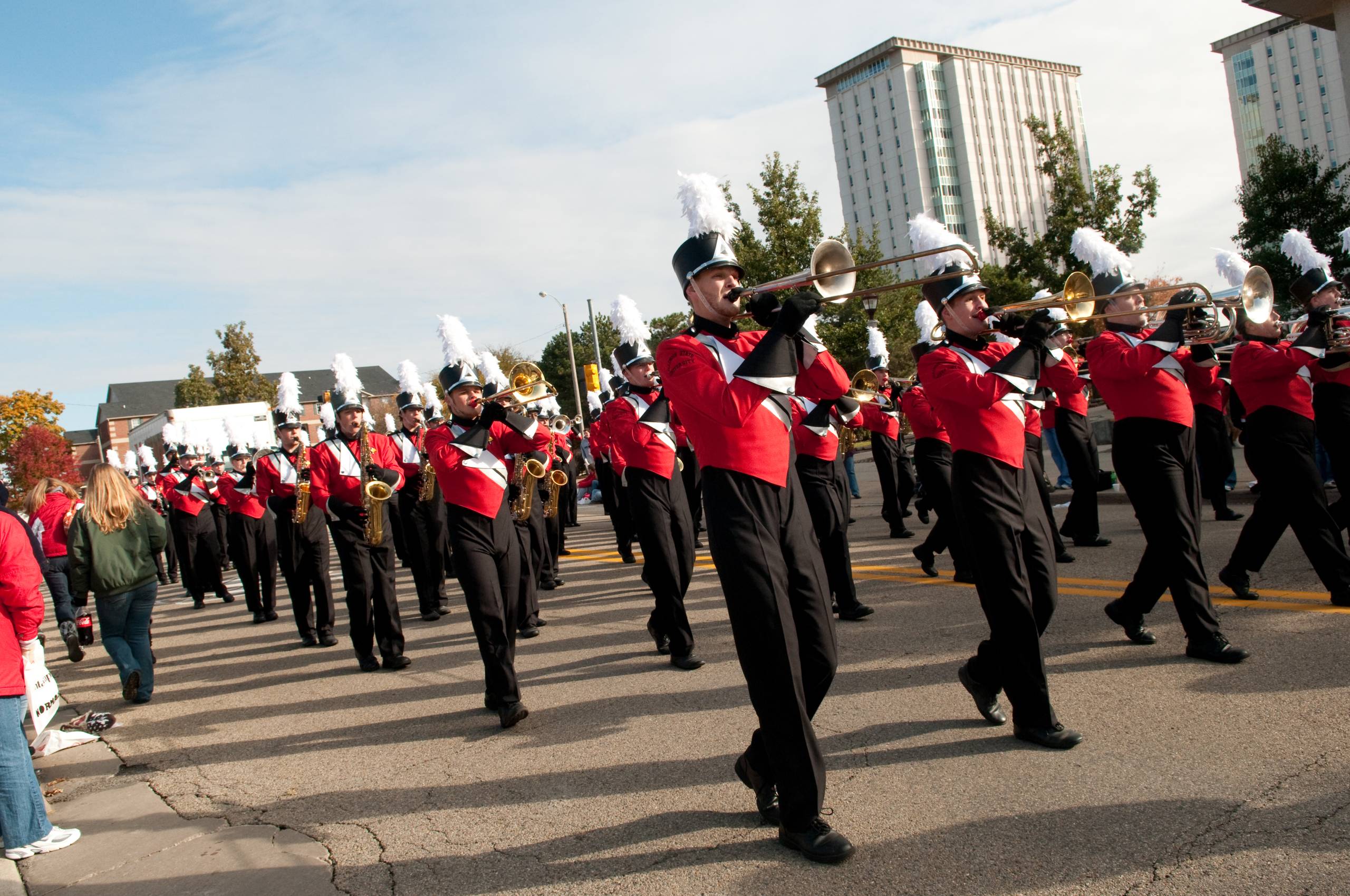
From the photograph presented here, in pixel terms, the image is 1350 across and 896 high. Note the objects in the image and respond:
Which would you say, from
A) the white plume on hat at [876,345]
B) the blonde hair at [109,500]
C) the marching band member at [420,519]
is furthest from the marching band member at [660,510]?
the white plume on hat at [876,345]

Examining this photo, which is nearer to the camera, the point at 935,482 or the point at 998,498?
the point at 998,498

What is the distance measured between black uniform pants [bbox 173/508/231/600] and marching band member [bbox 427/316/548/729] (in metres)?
9.15

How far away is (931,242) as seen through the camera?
5488 millimetres

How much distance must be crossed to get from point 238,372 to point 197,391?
9.24ft

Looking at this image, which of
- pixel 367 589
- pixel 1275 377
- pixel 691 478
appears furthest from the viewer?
pixel 691 478

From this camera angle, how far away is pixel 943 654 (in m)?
6.17

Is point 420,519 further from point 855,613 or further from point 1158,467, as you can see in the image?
point 1158,467

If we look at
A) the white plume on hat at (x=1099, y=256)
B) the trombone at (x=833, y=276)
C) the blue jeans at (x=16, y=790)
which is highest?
the white plume on hat at (x=1099, y=256)

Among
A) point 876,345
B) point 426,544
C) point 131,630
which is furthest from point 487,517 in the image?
point 876,345

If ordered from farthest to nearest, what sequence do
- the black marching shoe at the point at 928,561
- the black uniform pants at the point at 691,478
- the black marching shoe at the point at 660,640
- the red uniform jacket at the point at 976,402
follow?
the black uniform pants at the point at 691,478 → the black marching shoe at the point at 928,561 → the black marching shoe at the point at 660,640 → the red uniform jacket at the point at 976,402

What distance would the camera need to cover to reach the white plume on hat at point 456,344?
7.36 meters

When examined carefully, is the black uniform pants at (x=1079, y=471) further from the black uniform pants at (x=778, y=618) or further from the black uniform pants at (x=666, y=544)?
the black uniform pants at (x=778, y=618)

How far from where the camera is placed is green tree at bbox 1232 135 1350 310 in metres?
28.8

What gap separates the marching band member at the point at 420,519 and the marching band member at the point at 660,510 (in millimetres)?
3222
